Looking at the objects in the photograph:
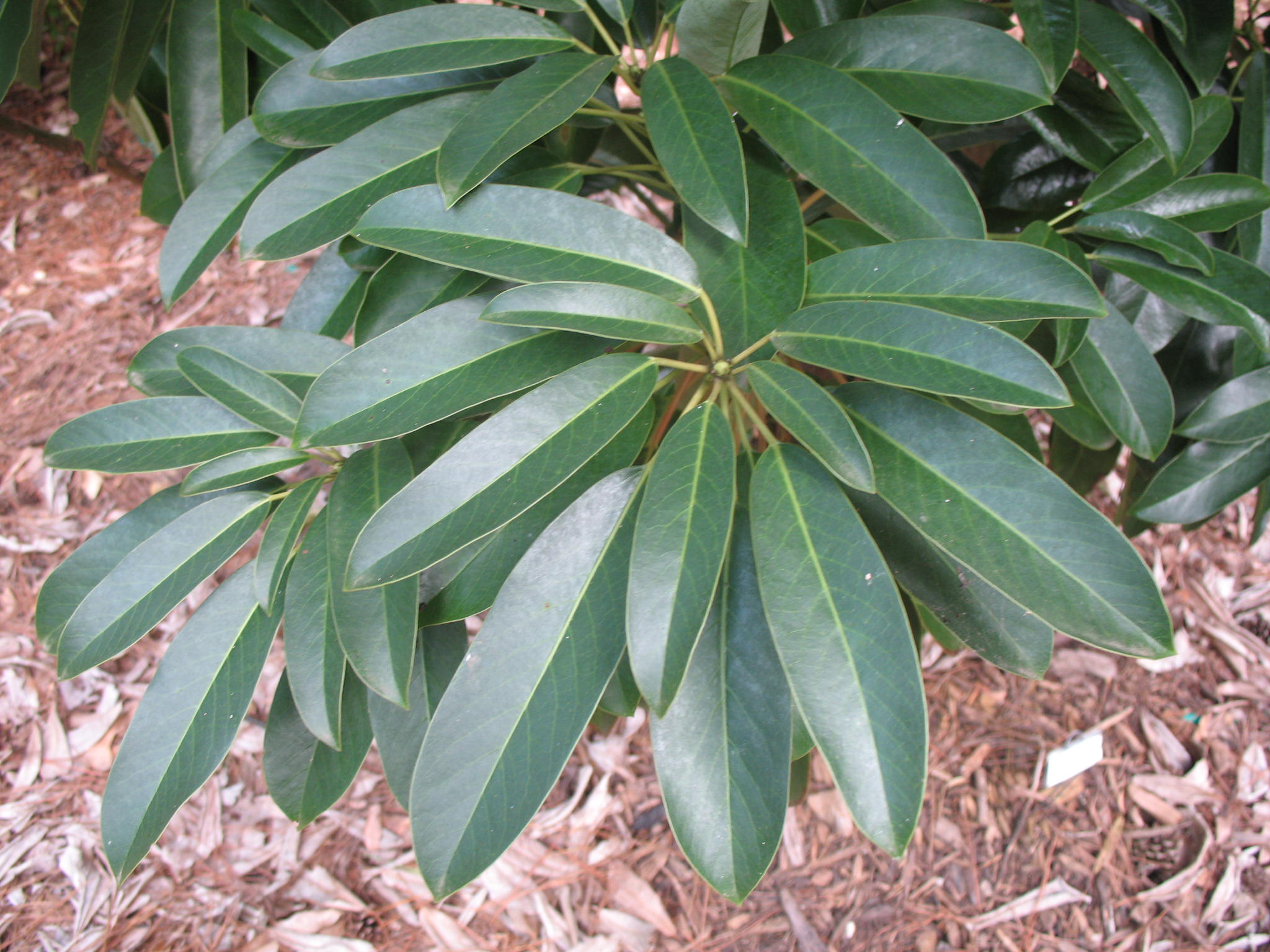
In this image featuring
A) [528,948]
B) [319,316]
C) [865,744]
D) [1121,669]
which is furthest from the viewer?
[1121,669]

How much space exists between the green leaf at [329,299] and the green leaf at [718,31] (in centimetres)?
40

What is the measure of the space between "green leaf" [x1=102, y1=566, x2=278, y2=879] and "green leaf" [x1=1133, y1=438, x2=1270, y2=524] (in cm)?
94

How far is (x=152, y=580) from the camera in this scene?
0.69 metres

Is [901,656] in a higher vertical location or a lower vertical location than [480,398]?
lower

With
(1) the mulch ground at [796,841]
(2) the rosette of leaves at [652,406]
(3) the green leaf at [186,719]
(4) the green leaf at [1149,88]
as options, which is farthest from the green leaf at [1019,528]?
(1) the mulch ground at [796,841]

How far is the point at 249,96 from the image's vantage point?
0.93 metres

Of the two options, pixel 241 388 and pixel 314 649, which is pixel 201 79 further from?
pixel 314 649

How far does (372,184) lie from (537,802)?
519mm

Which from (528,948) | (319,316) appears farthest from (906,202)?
(528,948)

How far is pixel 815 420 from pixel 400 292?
1.31 ft

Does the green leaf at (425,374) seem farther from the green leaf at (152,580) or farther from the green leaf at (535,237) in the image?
→ the green leaf at (152,580)

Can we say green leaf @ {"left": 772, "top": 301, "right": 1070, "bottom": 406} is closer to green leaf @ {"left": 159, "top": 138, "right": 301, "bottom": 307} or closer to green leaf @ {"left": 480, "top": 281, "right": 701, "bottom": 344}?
green leaf @ {"left": 480, "top": 281, "right": 701, "bottom": 344}

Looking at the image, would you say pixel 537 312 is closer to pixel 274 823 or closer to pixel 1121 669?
pixel 274 823

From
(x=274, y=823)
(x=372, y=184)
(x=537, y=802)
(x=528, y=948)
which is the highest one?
(x=372, y=184)
